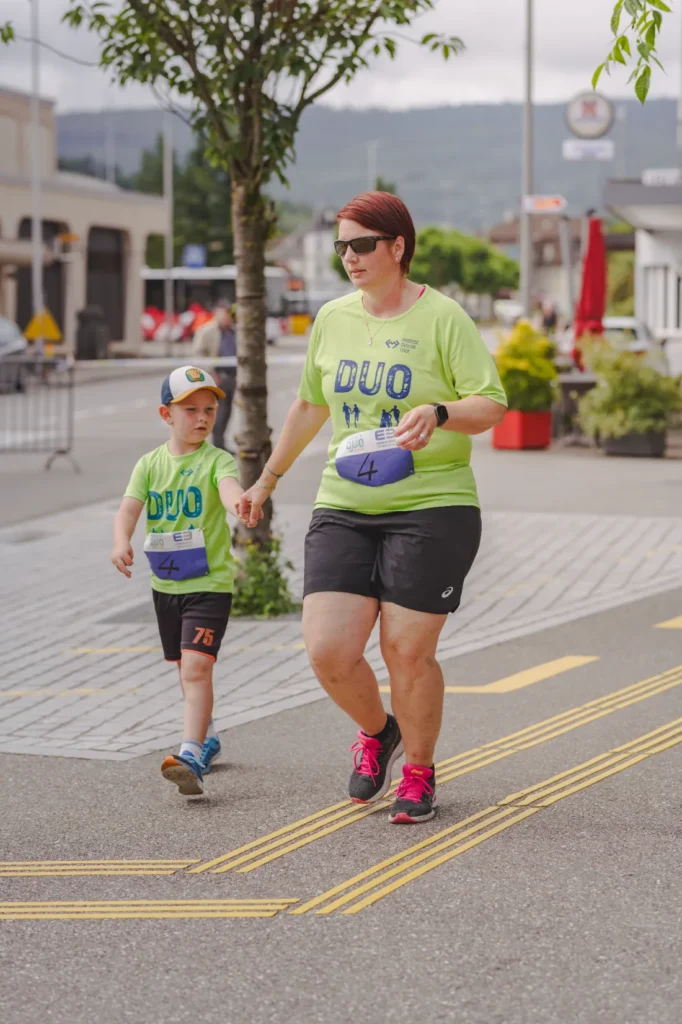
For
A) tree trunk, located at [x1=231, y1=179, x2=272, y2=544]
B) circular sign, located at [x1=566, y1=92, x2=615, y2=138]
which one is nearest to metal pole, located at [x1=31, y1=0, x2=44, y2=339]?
circular sign, located at [x1=566, y1=92, x2=615, y2=138]

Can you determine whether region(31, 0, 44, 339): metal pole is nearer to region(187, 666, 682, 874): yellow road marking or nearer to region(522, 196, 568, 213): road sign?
region(522, 196, 568, 213): road sign

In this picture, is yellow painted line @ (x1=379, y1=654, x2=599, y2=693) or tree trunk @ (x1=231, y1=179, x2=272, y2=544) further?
tree trunk @ (x1=231, y1=179, x2=272, y2=544)

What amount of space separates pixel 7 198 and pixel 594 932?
157 feet

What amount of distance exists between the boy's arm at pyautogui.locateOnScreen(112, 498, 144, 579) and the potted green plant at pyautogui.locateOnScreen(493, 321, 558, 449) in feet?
44.9

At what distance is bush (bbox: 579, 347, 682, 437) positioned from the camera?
18938 mm

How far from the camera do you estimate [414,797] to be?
5414 mm

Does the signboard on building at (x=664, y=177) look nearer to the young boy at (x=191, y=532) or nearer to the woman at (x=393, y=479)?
the young boy at (x=191, y=532)

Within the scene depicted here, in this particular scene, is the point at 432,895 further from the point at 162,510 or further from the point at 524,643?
the point at 524,643

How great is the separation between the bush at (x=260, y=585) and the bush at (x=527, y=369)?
33.2 ft

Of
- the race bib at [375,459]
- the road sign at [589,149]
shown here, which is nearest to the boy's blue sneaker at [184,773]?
the race bib at [375,459]

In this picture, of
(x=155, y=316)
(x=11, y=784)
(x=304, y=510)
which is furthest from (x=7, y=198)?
(x=11, y=784)

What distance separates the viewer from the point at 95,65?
9516 mm

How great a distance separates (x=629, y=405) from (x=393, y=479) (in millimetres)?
14373

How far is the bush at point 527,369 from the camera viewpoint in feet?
64.1
